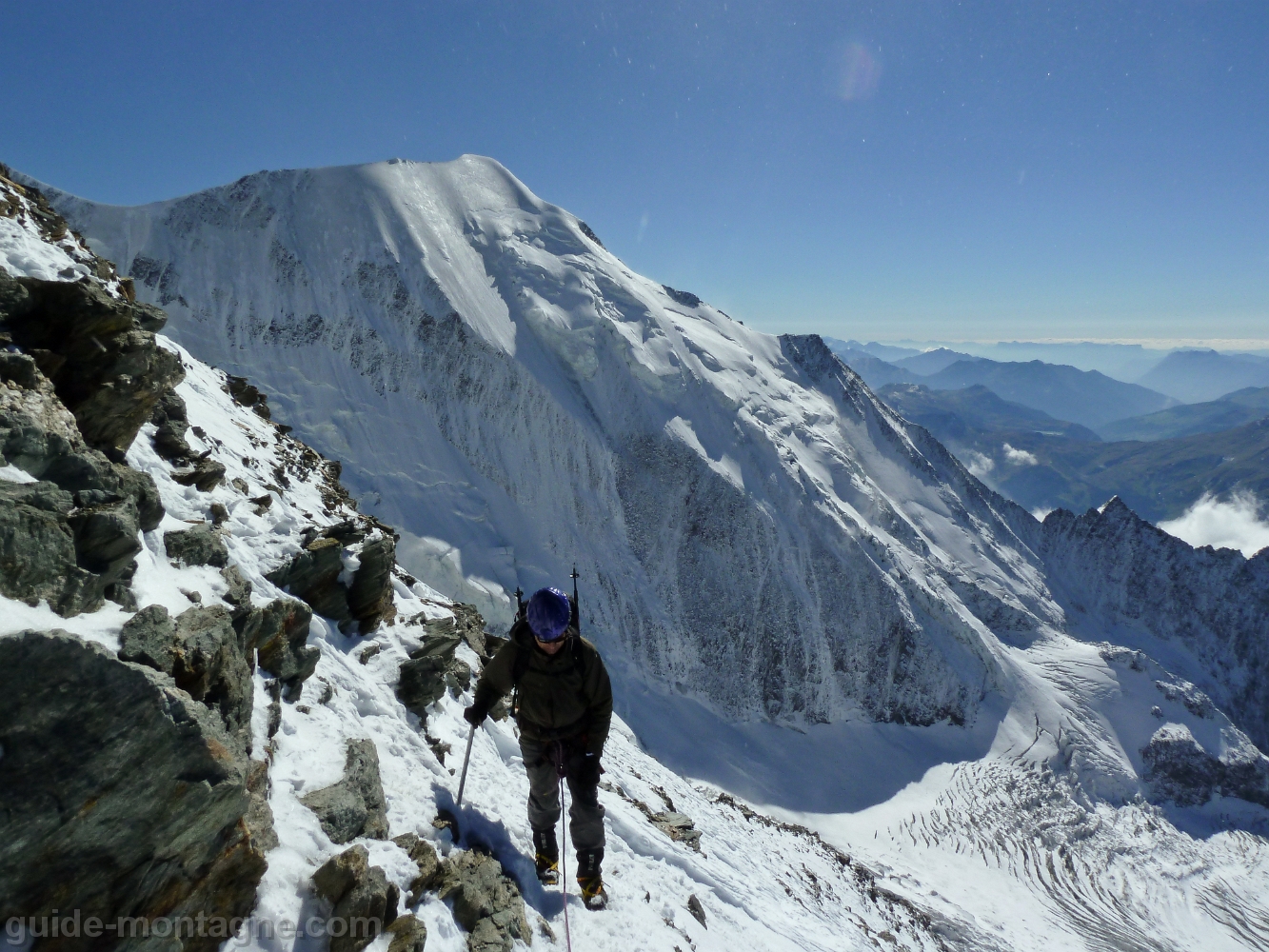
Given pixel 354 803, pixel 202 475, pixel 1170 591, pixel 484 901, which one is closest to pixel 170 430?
pixel 202 475

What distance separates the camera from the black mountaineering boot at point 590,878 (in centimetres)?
832

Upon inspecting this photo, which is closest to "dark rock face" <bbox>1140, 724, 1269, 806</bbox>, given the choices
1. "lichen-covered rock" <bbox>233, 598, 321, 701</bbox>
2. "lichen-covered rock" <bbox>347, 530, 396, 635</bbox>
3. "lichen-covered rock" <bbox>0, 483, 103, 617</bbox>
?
"lichen-covered rock" <bbox>347, 530, 396, 635</bbox>

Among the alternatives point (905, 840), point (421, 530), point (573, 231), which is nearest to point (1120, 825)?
point (905, 840)

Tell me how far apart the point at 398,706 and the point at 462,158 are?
77533 millimetres

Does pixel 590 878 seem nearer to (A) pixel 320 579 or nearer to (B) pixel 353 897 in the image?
(B) pixel 353 897

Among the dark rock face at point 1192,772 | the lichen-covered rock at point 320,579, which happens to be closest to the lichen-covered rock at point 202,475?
the lichen-covered rock at point 320,579

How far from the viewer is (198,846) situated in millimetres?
5332

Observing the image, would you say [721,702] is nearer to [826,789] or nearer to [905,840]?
[826,789]

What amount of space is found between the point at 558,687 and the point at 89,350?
8994 millimetres

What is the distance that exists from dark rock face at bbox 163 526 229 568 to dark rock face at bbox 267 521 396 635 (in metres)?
1.69

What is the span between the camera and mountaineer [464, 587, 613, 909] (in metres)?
7.46

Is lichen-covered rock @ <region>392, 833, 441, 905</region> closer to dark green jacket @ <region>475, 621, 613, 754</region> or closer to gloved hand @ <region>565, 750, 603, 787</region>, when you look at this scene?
dark green jacket @ <region>475, 621, 613, 754</region>

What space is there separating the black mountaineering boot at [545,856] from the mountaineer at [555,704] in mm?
238

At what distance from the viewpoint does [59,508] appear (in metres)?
6.55
